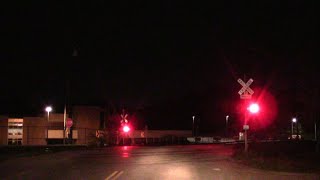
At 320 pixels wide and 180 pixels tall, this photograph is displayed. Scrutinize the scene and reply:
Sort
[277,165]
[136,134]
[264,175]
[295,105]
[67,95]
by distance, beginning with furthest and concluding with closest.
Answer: [136,134]
[295,105]
[67,95]
[277,165]
[264,175]

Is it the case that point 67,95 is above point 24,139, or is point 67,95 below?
above

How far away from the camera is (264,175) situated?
59.6 ft

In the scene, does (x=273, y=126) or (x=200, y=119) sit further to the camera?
(x=200, y=119)

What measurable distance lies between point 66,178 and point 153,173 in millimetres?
3677

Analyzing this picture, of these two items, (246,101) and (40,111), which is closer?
(246,101)

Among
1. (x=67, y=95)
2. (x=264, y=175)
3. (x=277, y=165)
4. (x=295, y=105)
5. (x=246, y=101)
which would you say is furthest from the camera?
(x=295, y=105)

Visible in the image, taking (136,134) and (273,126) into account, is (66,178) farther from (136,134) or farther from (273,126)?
(136,134)

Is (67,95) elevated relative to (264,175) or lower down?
elevated

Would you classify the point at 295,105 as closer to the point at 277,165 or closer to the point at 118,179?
the point at 277,165

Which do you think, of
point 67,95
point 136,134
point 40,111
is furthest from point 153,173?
point 136,134

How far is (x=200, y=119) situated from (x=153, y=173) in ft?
362

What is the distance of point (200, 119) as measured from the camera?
128750mm

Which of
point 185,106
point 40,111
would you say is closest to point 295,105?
point 40,111

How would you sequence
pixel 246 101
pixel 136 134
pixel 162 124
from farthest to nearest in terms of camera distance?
1. pixel 162 124
2. pixel 136 134
3. pixel 246 101
